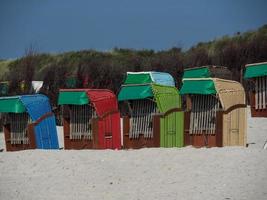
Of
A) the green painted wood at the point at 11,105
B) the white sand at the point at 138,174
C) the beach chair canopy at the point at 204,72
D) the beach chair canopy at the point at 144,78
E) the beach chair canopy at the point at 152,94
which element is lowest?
the white sand at the point at 138,174

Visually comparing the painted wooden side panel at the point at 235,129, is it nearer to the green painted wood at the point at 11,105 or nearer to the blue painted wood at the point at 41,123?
the blue painted wood at the point at 41,123

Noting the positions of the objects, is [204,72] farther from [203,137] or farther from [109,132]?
[203,137]

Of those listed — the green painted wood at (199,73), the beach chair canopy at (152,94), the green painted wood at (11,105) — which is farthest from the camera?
the green painted wood at (199,73)

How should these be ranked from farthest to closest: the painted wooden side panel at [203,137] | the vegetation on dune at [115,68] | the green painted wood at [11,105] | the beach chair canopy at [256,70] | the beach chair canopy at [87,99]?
the vegetation on dune at [115,68] < the beach chair canopy at [256,70] < the green painted wood at [11,105] < the beach chair canopy at [87,99] < the painted wooden side panel at [203,137]

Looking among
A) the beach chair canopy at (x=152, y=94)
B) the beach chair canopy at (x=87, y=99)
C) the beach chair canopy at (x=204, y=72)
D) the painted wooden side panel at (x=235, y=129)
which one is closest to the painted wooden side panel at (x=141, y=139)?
the beach chair canopy at (x=152, y=94)

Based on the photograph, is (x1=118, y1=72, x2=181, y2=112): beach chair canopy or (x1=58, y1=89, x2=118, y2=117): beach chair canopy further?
(x1=58, y1=89, x2=118, y2=117): beach chair canopy

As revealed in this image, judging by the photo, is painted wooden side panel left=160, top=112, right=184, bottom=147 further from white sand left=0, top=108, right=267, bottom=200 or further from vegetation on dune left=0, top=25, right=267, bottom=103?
vegetation on dune left=0, top=25, right=267, bottom=103

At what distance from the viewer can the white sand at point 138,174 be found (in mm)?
7703

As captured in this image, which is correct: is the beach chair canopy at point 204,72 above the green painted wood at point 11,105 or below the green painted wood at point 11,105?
above

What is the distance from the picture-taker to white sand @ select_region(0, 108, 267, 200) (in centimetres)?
770

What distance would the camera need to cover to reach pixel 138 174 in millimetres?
9164

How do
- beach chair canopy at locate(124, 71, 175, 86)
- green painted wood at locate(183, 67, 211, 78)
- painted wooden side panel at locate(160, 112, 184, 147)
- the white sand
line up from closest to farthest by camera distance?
1. the white sand
2. painted wooden side panel at locate(160, 112, 184, 147)
3. beach chair canopy at locate(124, 71, 175, 86)
4. green painted wood at locate(183, 67, 211, 78)

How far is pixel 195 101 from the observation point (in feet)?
42.5

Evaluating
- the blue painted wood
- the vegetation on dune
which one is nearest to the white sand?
the blue painted wood
